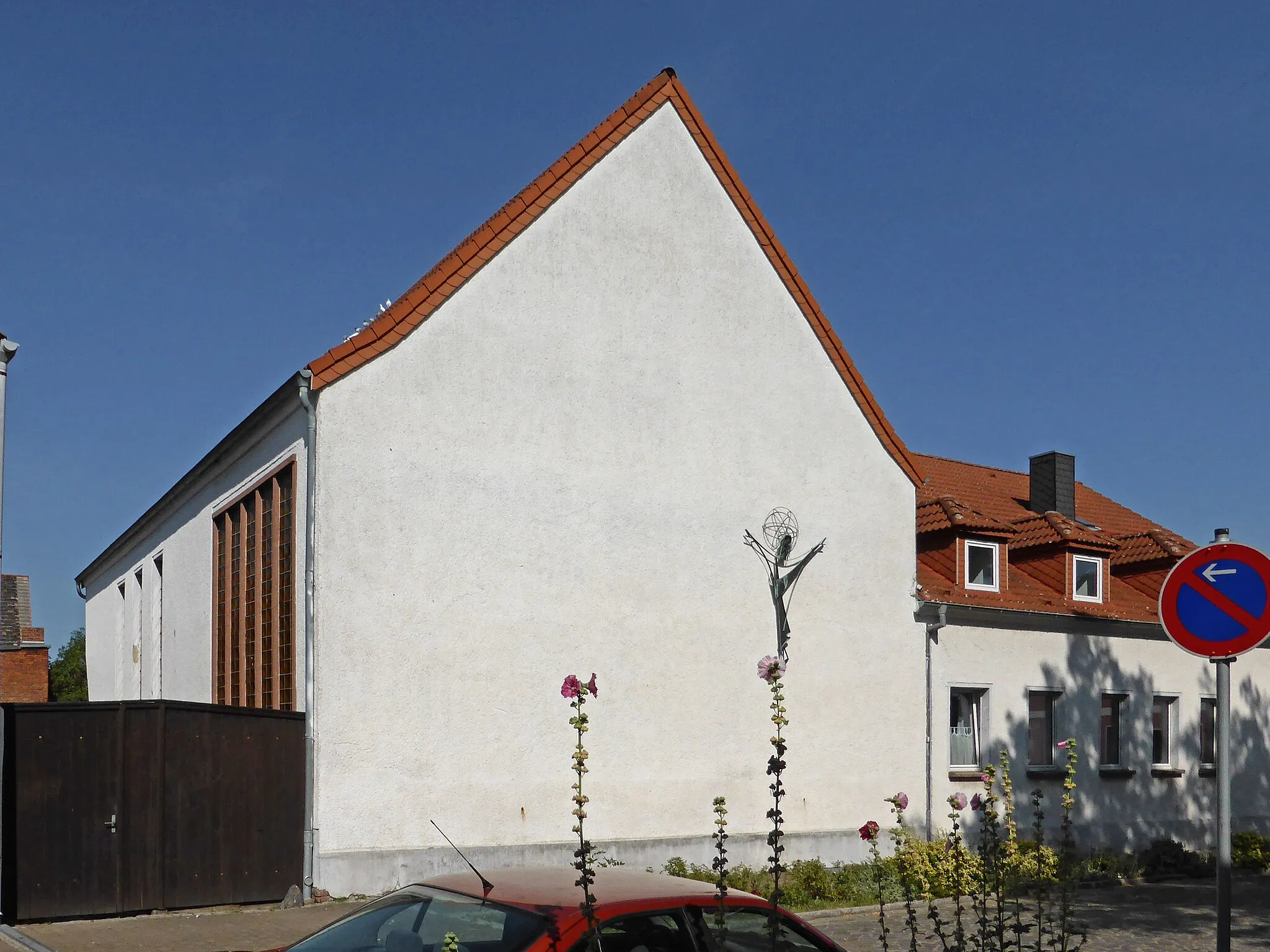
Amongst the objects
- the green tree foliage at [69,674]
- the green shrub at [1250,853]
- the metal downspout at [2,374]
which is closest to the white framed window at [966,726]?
the green shrub at [1250,853]

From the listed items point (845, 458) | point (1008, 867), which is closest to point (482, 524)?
point (845, 458)

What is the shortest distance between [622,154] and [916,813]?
10.5m

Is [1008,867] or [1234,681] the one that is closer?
[1008,867]

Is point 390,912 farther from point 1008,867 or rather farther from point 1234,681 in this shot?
point 1234,681

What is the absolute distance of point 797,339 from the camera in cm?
1931

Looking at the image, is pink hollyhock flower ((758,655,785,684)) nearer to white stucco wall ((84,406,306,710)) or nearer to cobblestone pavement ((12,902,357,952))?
cobblestone pavement ((12,902,357,952))

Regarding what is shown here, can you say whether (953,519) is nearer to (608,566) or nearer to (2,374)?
(608,566)

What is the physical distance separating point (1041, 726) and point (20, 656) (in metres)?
35.8

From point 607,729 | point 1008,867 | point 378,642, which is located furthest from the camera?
point 607,729

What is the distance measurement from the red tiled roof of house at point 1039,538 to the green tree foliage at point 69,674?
38863mm

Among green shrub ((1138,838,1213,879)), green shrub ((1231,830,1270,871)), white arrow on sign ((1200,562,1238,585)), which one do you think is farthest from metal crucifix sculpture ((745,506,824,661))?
white arrow on sign ((1200,562,1238,585))

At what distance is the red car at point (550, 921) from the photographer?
512 centimetres

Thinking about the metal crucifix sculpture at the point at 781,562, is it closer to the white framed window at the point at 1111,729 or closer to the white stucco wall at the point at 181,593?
the white stucco wall at the point at 181,593

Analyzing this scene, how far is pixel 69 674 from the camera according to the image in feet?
193
